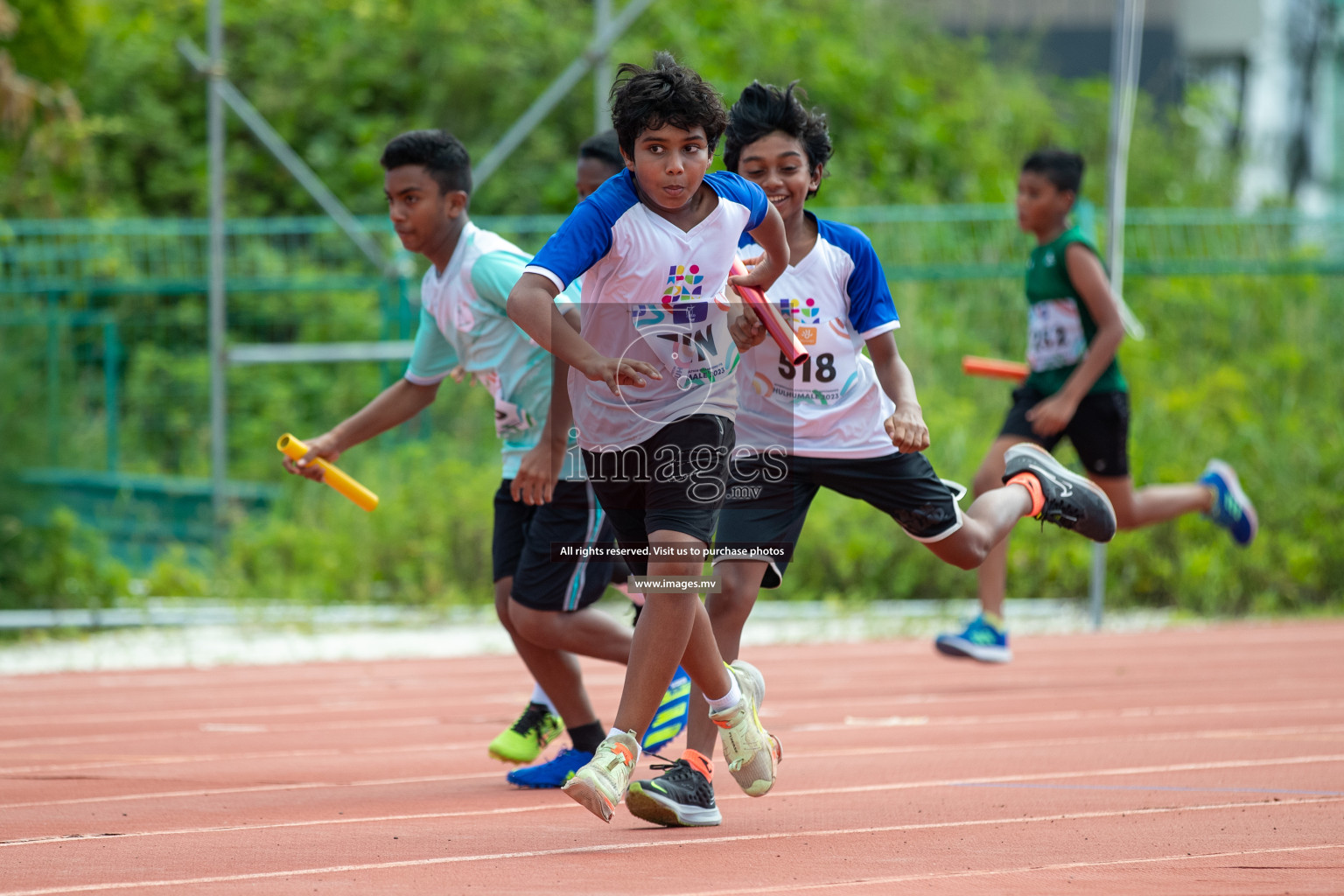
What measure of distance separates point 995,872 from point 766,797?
1.03 metres

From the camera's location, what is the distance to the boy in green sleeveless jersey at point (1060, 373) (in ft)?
20.2

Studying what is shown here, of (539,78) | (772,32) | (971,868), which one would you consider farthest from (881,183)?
(971,868)

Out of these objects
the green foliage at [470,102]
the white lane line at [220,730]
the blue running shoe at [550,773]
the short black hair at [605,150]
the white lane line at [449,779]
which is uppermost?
the green foliage at [470,102]

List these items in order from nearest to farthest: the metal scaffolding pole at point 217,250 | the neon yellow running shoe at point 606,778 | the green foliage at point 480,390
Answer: the neon yellow running shoe at point 606,778 < the metal scaffolding pole at point 217,250 < the green foliage at point 480,390

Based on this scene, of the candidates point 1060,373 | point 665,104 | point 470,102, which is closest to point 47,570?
point 1060,373

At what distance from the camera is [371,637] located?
7.95 m

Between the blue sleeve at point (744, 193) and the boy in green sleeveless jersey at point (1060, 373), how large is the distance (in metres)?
2.81

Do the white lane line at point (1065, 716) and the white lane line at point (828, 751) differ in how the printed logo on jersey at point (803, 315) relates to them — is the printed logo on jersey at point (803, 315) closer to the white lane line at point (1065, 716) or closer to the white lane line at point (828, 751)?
the white lane line at point (828, 751)

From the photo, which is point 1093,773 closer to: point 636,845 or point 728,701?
point 728,701

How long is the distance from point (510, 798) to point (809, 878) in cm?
129

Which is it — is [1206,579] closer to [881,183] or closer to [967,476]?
[967,476]

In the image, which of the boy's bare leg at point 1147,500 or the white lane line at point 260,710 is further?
the boy's bare leg at point 1147,500

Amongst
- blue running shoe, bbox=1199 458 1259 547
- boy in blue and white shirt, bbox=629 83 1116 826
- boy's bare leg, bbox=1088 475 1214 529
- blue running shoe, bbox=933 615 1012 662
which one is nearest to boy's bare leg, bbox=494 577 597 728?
boy in blue and white shirt, bbox=629 83 1116 826

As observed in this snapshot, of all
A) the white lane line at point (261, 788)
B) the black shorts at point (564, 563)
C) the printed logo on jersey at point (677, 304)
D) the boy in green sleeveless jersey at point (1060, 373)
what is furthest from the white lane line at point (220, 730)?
the printed logo on jersey at point (677, 304)
